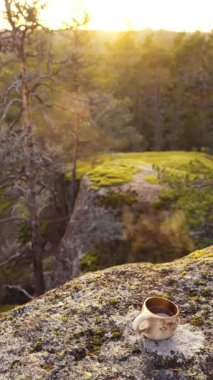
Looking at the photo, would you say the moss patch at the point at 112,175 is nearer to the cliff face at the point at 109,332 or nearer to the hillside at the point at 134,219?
the hillside at the point at 134,219

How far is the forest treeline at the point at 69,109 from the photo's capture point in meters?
10.9

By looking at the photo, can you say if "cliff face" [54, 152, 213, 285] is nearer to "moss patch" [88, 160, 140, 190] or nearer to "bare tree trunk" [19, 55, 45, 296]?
"moss patch" [88, 160, 140, 190]

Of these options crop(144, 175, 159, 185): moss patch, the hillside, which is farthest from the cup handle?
crop(144, 175, 159, 185): moss patch

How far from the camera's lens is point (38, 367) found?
239 centimetres

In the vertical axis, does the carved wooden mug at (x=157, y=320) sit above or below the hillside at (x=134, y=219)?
above

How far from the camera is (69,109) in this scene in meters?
11.9

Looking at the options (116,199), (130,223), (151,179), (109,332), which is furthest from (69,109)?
(109,332)

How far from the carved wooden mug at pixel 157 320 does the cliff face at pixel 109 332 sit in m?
0.06

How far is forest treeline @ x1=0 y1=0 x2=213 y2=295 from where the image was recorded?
428 inches

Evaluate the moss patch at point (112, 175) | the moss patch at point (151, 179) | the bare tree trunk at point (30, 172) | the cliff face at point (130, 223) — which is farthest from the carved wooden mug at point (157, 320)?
the moss patch at point (151, 179)

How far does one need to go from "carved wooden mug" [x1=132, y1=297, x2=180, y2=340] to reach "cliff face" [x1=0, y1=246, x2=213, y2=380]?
0.06 meters

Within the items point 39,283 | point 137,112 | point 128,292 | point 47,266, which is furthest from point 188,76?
point 128,292

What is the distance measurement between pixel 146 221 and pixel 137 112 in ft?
73.7

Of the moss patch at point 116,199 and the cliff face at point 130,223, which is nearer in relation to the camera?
the cliff face at point 130,223
